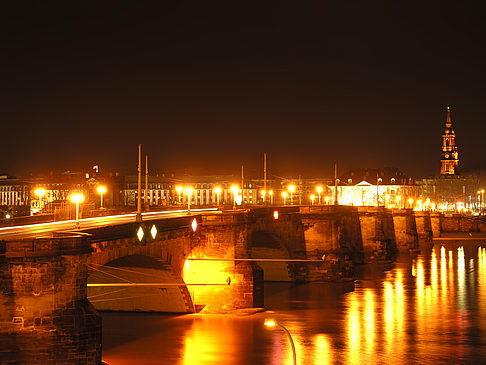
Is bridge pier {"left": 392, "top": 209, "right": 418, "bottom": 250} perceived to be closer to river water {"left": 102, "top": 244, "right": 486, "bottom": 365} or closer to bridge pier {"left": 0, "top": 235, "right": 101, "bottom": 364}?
river water {"left": 102, "top": 244, "right": 486, "bottom": 365}

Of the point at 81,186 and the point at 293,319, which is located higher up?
the point at 81,186

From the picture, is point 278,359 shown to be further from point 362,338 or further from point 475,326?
point 475,326

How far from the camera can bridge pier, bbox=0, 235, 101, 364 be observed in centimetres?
2277

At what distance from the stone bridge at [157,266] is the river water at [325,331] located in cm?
177

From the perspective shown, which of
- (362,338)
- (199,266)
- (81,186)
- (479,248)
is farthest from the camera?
(81,186)

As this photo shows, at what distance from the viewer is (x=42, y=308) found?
23156mm

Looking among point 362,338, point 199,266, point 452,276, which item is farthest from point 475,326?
point 452,276

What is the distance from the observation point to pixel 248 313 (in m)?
41.5

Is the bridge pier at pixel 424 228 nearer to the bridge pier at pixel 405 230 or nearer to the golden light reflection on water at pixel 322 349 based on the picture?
the bridge pier at pixel 405 230

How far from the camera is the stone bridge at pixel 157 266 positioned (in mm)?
22984

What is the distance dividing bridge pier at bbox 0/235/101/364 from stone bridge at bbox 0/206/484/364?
1.2 inches

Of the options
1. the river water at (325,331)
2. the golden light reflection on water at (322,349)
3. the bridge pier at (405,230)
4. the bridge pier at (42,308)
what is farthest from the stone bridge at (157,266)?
the bridge pier at (405,230)

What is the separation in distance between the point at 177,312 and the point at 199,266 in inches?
124

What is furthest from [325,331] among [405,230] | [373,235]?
[405,230]
